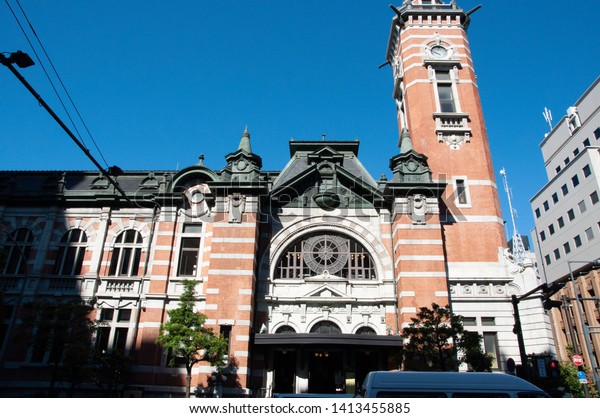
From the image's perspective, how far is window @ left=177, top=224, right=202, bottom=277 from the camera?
21.9 metres

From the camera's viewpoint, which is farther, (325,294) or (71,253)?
(71,253)

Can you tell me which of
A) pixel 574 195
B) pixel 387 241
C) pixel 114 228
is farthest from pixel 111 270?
pixel 574 195

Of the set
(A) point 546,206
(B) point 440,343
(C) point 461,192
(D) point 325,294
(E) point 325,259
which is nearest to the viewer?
(B) point 440,343

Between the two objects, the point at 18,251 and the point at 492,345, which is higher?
the point at 18,251

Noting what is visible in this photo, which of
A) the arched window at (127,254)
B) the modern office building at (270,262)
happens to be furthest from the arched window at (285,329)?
the arched window at (127,254)

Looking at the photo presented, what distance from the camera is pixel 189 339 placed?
57.3 feet

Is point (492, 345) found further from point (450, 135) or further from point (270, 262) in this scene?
point (450, 135)

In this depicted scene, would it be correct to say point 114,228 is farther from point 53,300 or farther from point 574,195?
point 574,195

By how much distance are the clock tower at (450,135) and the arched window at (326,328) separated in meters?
3.44

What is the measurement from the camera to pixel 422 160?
2388 cm

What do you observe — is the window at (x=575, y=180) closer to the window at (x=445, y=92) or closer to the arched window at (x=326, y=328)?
the window at (x=445, y=92)

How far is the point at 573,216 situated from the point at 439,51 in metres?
28.0

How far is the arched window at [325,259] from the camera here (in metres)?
22.0

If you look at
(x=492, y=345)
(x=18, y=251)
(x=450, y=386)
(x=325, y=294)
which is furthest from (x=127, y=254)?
(x=492, y=345)
